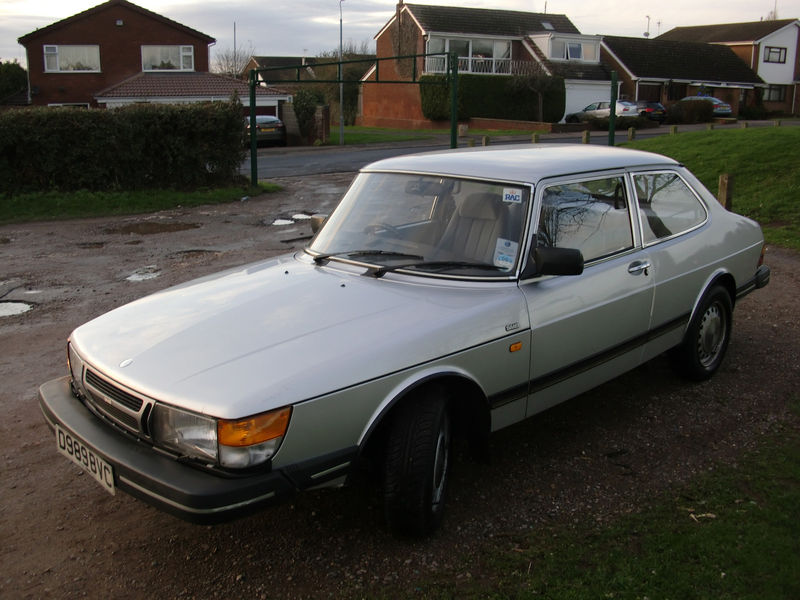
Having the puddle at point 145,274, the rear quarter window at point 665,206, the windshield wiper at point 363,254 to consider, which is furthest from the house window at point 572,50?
the windshield wiper at point 363,254

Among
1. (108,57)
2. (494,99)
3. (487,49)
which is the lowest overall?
(494,99)

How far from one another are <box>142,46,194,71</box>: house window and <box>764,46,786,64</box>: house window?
44.1 metres

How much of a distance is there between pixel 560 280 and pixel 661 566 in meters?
1.59

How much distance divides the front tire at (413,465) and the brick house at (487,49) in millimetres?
44613

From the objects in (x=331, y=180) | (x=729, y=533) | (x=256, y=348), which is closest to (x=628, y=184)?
(x=729, y=533)

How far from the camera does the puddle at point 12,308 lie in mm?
7828

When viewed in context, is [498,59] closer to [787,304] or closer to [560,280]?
[787,304]

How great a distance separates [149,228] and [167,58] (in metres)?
34.4

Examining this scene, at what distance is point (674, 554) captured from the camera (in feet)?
11.5

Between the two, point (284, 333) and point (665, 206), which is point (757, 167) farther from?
point (284, 333)

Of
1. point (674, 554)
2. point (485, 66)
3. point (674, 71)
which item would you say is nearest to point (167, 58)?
point (485, 66)

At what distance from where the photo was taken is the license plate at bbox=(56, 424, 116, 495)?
3.29m

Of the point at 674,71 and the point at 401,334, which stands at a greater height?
the point at 674,71

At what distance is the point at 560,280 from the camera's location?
4293 millimetres
